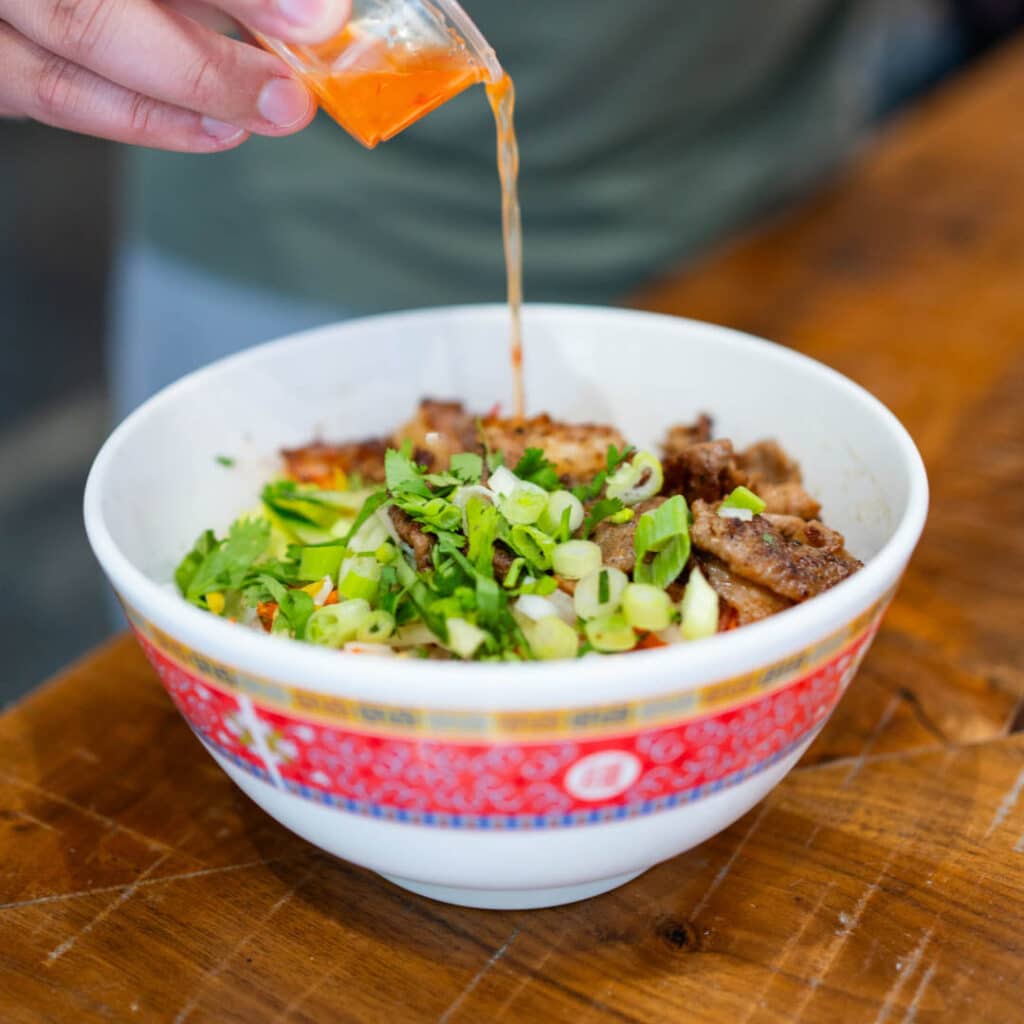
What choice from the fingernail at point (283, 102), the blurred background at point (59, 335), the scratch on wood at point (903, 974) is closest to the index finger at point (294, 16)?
the fingernail at point (283, 102)

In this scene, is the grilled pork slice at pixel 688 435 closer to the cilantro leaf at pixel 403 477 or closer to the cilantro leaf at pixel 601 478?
the cilantro leaf at pixel 601 478

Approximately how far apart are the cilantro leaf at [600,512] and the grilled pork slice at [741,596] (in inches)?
5.0

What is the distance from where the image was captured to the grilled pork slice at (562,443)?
1476 mm

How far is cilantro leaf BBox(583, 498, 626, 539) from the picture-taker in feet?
4.19

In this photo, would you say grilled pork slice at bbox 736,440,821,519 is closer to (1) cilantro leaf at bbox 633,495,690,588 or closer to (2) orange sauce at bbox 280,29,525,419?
(1) cilantro leaf at bbox 633,495,690,588

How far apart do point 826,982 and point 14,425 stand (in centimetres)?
479

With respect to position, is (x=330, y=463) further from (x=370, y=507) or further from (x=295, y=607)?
(x=295, y=607)

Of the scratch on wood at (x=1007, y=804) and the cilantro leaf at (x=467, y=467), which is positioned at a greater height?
the cilantro leaf at (x=467, y=467)

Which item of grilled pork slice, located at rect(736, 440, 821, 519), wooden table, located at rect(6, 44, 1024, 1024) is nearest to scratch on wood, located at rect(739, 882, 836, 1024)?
wooden table, located at rect(6, 44, 1024, 1024)

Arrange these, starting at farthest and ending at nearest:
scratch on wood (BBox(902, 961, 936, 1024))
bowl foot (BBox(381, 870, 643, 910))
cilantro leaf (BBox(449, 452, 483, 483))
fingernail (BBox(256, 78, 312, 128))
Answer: cilantro leaf (BBox(449, 452, 483, 483)) < fingernail (BBox(256, 78, 312, 128)) < bowl foot (BBox(381, 870, 643, 910)) < scratch on wood (BBox(902, 961, 936, 1024))

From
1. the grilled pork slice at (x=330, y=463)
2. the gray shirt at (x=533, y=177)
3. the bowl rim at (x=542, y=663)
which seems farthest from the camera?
the gray shirt at (x=533, y=177)

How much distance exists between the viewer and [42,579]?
402 centimetres

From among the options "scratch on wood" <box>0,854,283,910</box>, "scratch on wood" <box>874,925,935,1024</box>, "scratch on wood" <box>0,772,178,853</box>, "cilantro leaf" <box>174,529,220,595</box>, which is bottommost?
"scratch on wood" <box>0,772,178,853</box>

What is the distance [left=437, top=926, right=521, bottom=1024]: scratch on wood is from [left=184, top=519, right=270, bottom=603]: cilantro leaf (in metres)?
0.51
